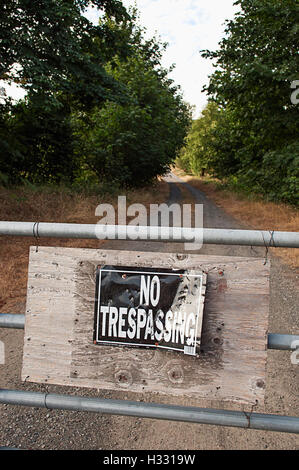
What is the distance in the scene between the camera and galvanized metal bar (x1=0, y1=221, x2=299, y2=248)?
1452 millimetres

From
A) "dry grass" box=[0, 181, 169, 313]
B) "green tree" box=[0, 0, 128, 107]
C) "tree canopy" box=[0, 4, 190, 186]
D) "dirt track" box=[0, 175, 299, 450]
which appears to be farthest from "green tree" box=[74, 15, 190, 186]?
"dirt track" box=[0, 175, 299, 450]

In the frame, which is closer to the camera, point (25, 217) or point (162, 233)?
point (162, 233)

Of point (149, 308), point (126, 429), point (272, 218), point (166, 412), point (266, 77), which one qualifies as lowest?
point (126, 429)

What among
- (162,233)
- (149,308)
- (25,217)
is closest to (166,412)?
(149,308)

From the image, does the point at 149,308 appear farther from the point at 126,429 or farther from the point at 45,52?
the point at 45,52

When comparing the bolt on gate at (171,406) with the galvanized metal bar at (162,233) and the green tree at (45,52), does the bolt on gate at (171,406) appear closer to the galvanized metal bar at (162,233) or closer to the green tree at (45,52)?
the galvanized metal bar at (162,233)

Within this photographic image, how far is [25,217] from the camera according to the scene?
9039 millimetres

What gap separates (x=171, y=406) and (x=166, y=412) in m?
0.04

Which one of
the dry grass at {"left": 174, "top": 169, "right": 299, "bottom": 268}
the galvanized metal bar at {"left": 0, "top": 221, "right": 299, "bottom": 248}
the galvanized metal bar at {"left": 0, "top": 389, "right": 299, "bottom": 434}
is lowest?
the galvanized metal bar at {"left": 0, "top": 389, "right": 299, "bottom": 434}

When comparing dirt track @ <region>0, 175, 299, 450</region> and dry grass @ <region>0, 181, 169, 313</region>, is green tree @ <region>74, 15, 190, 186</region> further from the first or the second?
dirt track @ <region>0, 175, 299, 450</region>

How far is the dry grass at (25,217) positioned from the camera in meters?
5.06

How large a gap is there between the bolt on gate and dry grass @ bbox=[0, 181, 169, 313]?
3.06 meters
